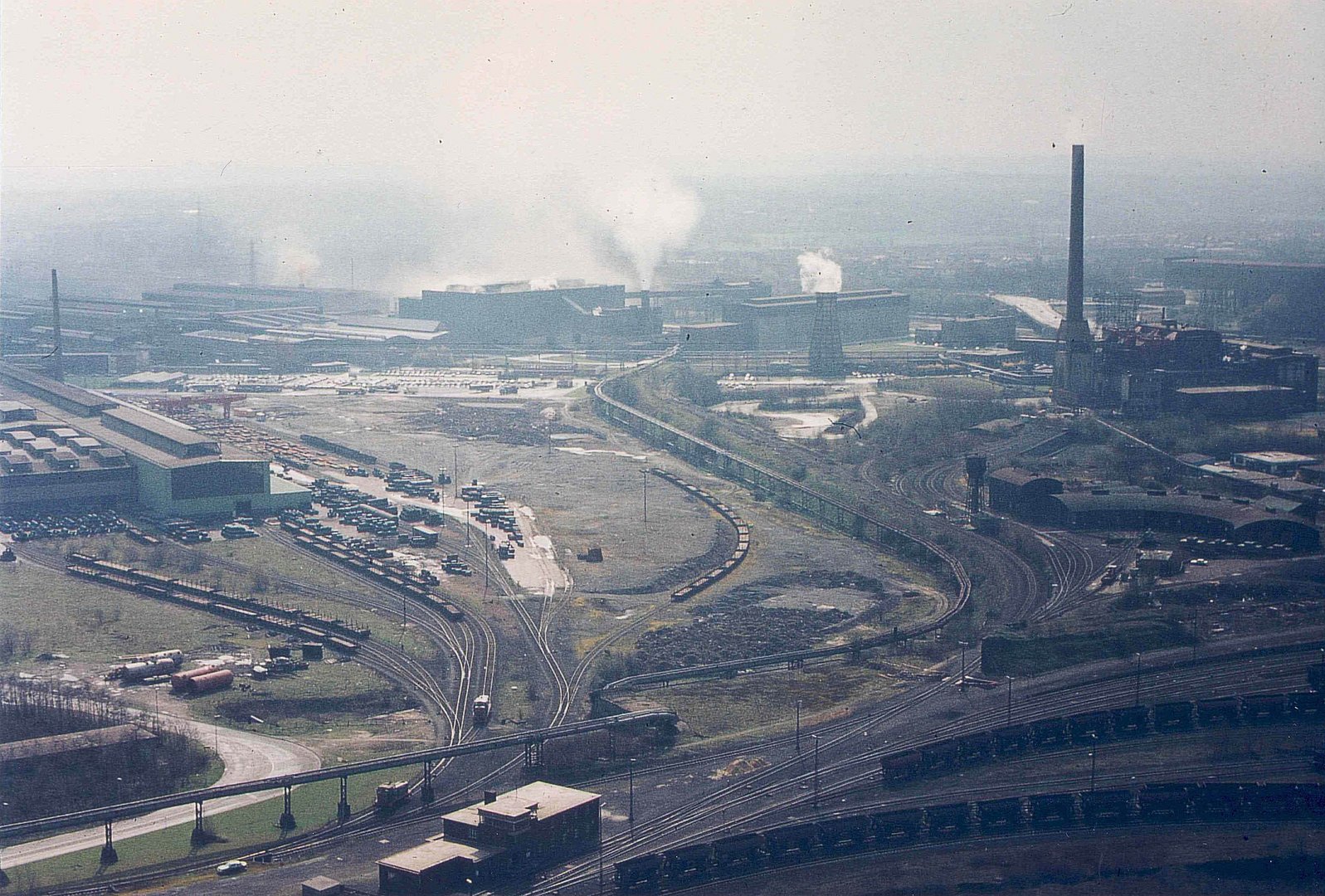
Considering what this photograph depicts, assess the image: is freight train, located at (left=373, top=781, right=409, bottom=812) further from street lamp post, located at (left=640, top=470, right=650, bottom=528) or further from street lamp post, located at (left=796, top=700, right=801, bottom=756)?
street lamp post, located at (left=640, top=470, right=650, bottom=528)

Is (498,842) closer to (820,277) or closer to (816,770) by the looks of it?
(816,770)

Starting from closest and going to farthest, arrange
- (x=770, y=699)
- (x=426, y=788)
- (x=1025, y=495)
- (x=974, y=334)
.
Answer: (x=426, y=788) < (x=770, y=699) < (x=1025, y=495) < (x=974, y=334)

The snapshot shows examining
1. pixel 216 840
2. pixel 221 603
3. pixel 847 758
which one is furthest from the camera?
pixel 221 603

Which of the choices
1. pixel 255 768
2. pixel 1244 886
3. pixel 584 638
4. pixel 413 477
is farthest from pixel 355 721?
pixel 413 477

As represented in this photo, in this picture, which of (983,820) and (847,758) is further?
(847,758)

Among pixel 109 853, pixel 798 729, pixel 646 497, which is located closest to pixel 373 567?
pixel 646 497

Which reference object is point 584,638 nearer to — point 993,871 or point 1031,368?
point 993,871

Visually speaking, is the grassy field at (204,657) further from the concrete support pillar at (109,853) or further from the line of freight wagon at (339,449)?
the line of freight wagon at (339,449)
